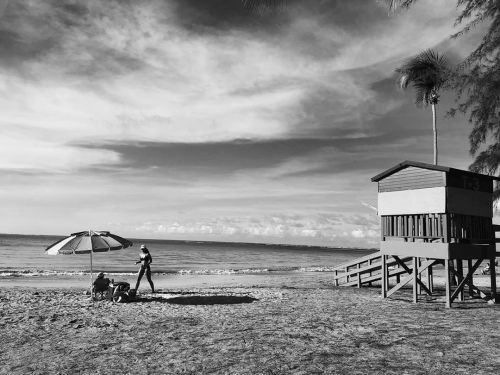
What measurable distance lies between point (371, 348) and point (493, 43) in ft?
28.9

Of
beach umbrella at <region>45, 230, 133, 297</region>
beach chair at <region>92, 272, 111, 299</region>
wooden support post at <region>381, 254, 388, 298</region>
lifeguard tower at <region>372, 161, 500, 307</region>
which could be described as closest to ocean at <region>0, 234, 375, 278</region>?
beach chair at <region>92, 272, 111, 299</region>

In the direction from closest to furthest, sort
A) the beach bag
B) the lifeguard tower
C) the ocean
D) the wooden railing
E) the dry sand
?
the dry sand → the lifeguard tower → the wooden railing → the beach bag → the ocean

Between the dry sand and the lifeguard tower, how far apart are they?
1720mm

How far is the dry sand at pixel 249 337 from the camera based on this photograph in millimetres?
7551

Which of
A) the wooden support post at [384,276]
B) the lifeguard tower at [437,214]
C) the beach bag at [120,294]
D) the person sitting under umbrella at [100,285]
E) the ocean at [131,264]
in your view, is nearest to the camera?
the lifeguard tower at [437,214]

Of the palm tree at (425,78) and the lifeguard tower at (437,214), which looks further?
the palm tree at (425,78)

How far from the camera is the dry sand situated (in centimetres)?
755

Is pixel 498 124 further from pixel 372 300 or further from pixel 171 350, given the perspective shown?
pixel 171 350

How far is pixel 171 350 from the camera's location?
859cm

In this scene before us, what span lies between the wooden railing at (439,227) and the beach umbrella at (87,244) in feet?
33.2

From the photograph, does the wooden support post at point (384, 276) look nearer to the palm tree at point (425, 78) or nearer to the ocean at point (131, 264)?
the palm tree at point (425, 78)

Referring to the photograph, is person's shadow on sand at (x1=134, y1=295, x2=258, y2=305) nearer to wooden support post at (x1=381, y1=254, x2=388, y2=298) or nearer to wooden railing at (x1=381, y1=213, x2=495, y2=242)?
wooden support post at (x1=381, y1=254, x2=388, y2=298)

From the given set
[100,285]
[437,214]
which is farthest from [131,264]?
[437,214]

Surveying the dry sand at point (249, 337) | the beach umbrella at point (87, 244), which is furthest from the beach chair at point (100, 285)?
the beach umbrella at point (87, 244)
